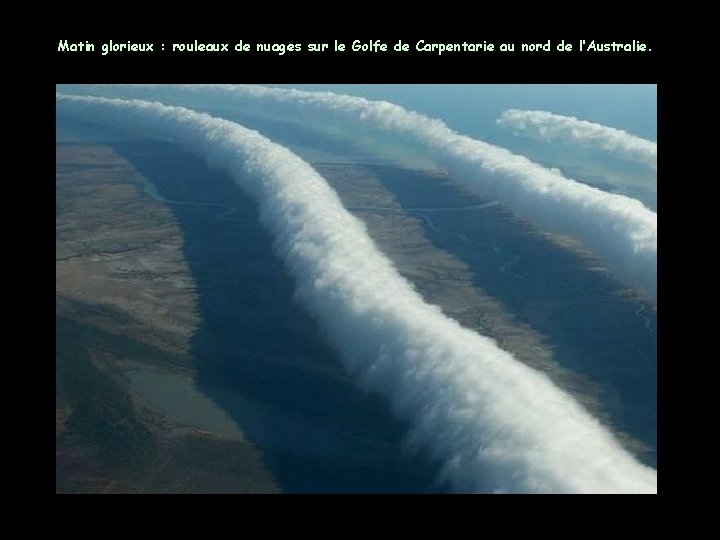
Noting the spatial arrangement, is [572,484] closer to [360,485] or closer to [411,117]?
[360,485]

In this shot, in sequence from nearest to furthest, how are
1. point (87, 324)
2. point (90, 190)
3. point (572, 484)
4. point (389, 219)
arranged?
point (572, 484) < point (87, 324) < point (389, 219) < point (90, 190)

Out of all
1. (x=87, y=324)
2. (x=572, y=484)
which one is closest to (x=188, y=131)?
(x=87, y=324)

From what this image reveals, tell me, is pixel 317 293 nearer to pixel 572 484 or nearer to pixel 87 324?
pixel 87 324

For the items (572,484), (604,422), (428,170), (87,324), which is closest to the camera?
(572,484)

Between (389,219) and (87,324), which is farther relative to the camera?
(389,219)

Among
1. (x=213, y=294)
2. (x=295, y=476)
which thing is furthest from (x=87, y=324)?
(x=295, y=476)

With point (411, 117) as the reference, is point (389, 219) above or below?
below

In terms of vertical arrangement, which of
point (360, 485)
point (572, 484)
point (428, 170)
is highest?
point (428, 170)
